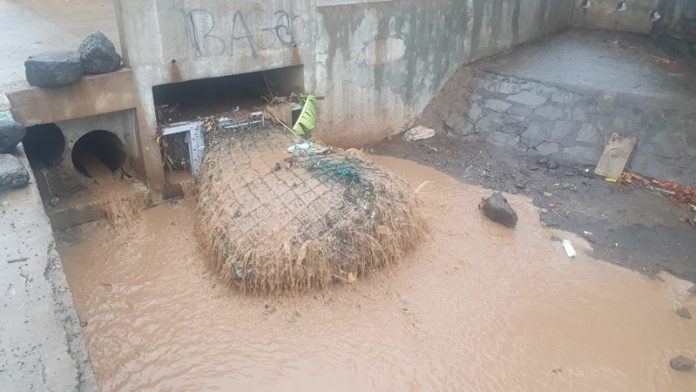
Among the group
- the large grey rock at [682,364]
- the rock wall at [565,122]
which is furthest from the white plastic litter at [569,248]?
the rock wall at [565,122]

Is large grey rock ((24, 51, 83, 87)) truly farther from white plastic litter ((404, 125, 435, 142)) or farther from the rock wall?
the rock wall

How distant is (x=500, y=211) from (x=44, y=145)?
652cm

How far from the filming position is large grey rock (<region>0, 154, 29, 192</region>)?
17.8 ft

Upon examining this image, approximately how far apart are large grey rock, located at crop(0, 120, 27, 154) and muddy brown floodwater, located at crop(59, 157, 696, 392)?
1.65 metres

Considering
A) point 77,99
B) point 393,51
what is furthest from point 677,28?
point 77,99

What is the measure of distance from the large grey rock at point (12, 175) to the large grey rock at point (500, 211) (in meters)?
5.63

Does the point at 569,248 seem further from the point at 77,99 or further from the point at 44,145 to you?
the point at 44,145

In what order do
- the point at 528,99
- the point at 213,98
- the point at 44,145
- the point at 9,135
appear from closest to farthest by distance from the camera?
the point at 9,135 → the point at 44,145 → the point at 213,98 → the point at 528,99

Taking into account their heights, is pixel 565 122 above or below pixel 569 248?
above

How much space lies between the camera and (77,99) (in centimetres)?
717

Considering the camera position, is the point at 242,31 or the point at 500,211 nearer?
the point at 500,211

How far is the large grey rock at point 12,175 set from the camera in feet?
17.8

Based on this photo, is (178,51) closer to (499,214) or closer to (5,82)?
(5,82)

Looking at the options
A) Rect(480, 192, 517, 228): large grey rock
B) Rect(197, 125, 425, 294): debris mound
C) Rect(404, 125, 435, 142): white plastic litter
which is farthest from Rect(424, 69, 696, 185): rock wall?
Rect(197, 125, 425, 294): debris mound
